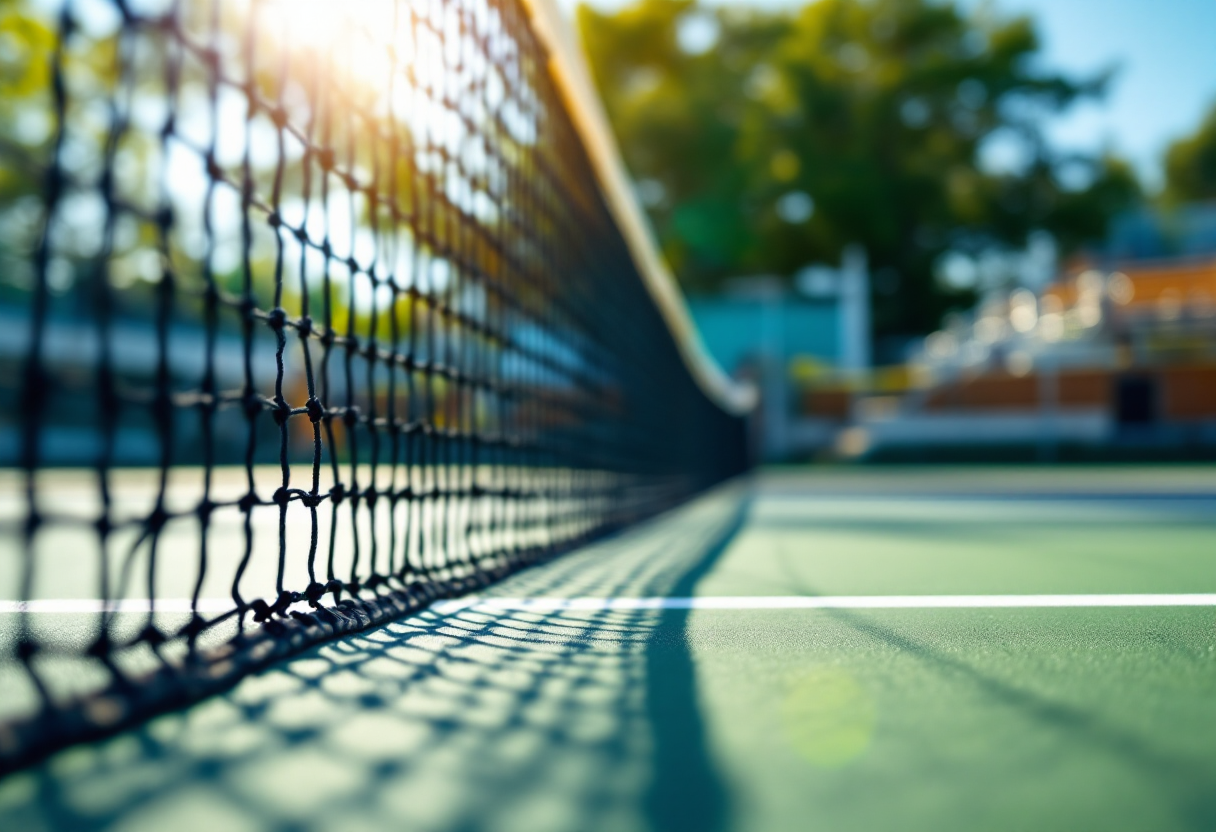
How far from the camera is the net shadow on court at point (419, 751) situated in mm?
640

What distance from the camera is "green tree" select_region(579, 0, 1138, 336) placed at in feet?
68.3

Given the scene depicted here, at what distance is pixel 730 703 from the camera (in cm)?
89

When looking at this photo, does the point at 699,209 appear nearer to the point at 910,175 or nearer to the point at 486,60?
the point at 910,175

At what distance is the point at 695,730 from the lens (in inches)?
31.8

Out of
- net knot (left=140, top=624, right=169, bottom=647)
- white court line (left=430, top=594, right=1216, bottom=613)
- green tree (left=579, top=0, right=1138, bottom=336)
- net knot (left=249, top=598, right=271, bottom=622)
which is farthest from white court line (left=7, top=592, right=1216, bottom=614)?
green tree (left=579, top=0, right=1138, bottom=336)

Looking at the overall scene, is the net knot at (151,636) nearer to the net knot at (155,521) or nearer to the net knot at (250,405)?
the net knot at (155,521)

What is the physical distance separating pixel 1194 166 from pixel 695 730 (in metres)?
36.1

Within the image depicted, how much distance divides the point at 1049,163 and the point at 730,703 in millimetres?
23023

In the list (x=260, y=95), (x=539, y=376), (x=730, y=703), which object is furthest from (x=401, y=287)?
(x=730, y=703)

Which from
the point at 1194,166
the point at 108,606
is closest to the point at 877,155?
the point at 1194,166

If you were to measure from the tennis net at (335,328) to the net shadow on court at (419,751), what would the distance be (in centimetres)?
7

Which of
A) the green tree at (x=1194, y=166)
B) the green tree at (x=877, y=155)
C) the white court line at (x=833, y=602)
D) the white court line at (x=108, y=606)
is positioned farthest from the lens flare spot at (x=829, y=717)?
the green tree at (x=1194, y=166)

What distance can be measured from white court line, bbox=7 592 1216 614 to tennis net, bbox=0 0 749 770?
0.03 metres

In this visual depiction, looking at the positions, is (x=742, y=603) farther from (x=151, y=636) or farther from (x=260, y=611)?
(x=151, y=636)
